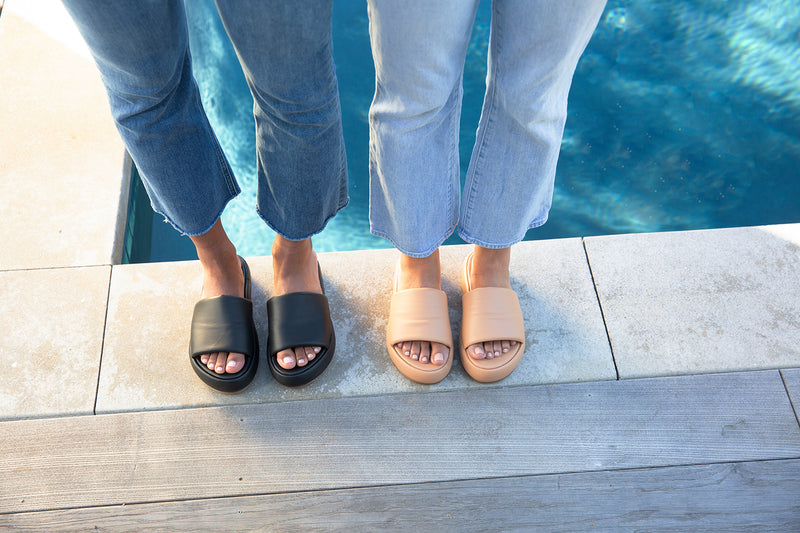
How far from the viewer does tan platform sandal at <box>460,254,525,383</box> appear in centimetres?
112

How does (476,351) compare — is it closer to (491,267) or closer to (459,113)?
(491,267)

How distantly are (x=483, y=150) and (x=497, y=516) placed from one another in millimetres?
664

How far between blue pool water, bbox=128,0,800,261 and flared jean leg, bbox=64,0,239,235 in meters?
0.66

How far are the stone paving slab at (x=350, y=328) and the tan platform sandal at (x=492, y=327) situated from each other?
5cm

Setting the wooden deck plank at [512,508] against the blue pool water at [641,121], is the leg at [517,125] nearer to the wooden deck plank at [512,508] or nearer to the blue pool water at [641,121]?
the wooden deck plank at [512,508]

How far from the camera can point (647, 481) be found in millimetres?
1061

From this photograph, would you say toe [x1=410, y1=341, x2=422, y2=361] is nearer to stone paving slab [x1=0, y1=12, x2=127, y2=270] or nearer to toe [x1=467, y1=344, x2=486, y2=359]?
toe [x1=467, y1=344, x2=486, y2=359]

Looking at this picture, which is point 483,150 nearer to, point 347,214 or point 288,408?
point 288,408

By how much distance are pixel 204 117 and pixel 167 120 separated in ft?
0.29

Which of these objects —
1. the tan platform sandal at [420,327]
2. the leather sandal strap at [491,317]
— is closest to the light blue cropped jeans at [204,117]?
the tan platform sandal at [420,327]

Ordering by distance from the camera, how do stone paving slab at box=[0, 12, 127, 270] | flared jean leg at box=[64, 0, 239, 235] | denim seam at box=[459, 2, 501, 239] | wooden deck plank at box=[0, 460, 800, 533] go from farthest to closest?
stone paving slab at box=[0, 12, 127, 270] → wooden deck plank at box=[0, 460, 800, 533] → denim seam at box=[459, 2, 501, 239] → flared jean leg at box=[64, 0, 239, 235]

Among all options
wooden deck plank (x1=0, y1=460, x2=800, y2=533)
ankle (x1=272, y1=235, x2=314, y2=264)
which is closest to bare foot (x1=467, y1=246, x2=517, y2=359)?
wooden deck plank (x1=0, y1=460, x2=800, y2=533)

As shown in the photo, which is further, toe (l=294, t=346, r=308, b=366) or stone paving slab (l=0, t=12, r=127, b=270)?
stone paving slab (l=0, t=12, r=127, b=270)

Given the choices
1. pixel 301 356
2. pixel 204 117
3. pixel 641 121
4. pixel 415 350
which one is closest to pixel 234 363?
pixel 301 356
